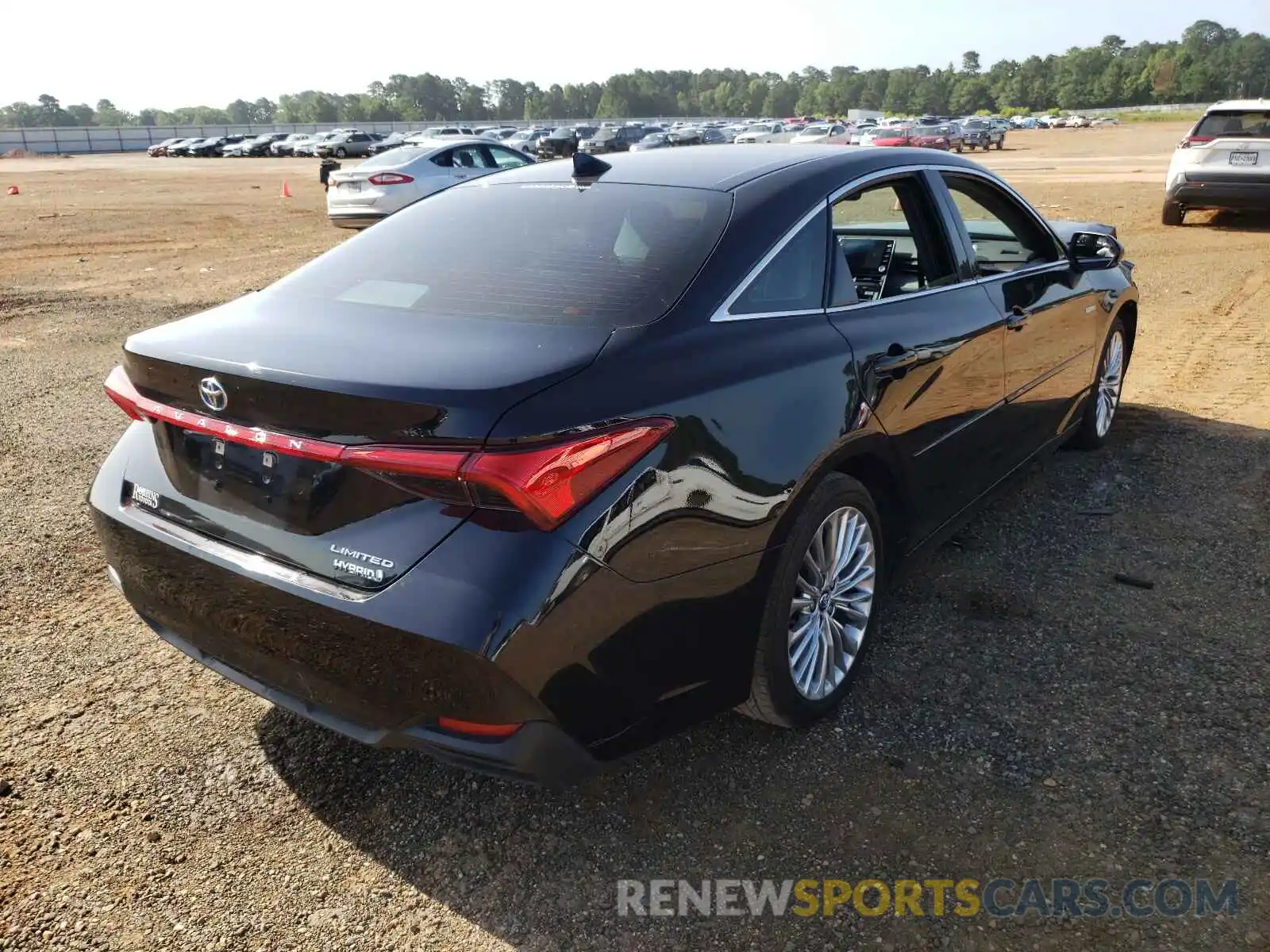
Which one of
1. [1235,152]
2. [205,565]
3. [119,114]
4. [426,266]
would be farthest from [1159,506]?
[119,114]

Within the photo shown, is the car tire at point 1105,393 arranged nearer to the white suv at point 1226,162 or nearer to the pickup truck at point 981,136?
the white suv at point 1226,162

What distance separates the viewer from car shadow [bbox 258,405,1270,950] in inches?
96.3

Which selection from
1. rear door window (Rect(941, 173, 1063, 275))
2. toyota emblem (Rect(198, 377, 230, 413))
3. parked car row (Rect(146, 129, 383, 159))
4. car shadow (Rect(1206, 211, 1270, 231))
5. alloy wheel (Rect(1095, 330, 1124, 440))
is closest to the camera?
toyota emblem (Rect(198, 377, 230, 413))

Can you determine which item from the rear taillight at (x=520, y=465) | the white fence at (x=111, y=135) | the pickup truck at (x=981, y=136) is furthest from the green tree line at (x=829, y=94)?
the rear taillight at (x=520, y=465)

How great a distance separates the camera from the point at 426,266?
2.97 m

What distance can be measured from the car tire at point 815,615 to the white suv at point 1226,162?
1266 cm

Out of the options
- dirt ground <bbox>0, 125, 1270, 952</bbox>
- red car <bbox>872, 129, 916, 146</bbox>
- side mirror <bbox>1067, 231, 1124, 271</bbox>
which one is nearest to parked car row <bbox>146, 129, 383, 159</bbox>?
red car <bbox>872, 129, 916, 146</bbox>

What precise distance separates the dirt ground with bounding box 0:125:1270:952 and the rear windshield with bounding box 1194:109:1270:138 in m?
11.1

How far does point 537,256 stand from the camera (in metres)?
2.91

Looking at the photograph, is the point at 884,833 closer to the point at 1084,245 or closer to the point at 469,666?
the point at 469,666

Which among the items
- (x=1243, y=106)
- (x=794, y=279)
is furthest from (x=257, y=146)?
(x=794, y=279)

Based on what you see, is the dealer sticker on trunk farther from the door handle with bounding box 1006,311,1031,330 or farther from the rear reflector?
the door handle with bounding box 1006,311,1031,330

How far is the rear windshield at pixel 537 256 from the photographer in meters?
2.62

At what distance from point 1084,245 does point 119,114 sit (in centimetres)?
21622
